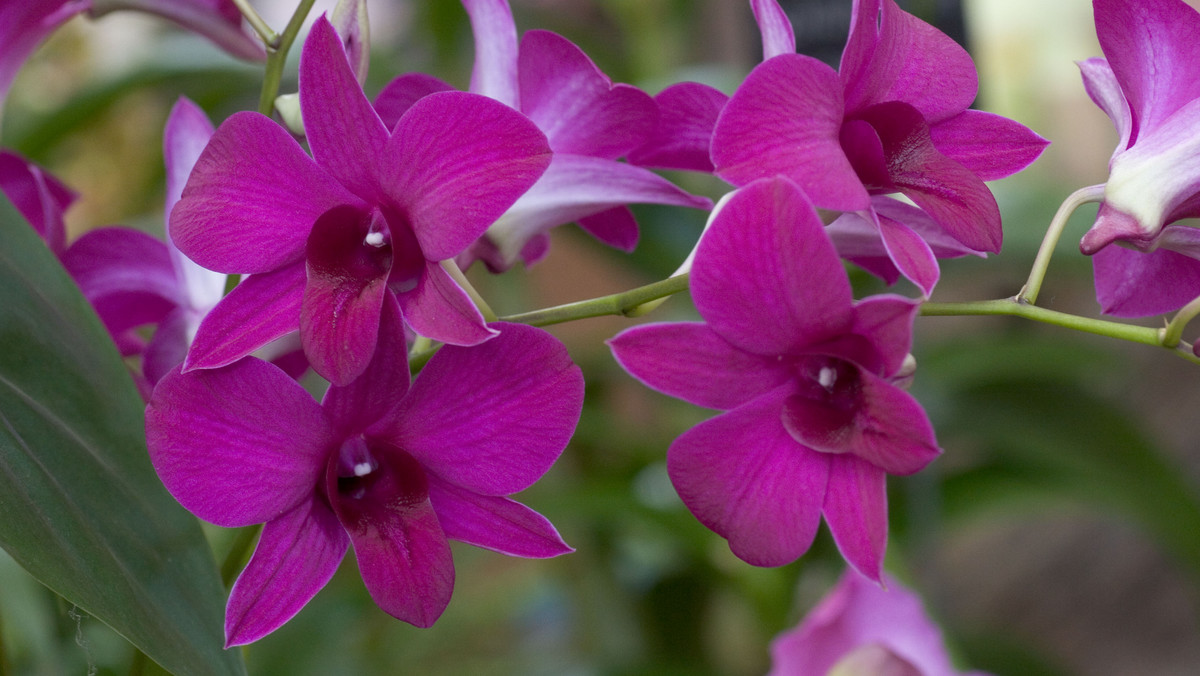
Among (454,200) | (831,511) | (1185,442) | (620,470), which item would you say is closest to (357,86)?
(454,200)

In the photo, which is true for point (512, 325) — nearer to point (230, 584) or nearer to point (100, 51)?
point (230, 584)

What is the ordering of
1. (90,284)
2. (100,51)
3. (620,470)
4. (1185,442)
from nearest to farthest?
(90,284), (620,470), (1185,442), (100,51)

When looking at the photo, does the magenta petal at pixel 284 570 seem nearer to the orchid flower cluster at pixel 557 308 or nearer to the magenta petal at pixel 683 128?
the orchid flower cluster at pixel 557 308

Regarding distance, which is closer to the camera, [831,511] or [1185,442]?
[831,511]

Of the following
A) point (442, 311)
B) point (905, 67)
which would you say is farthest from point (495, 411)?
point (905, 67)

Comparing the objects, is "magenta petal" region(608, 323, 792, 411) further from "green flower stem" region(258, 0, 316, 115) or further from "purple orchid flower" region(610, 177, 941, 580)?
"green flower stem" region(258, 0, 316, 115)

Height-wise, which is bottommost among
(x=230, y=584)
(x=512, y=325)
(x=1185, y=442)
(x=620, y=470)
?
(x=1185, y=442)

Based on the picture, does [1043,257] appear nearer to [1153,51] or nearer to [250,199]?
[1153,51]
